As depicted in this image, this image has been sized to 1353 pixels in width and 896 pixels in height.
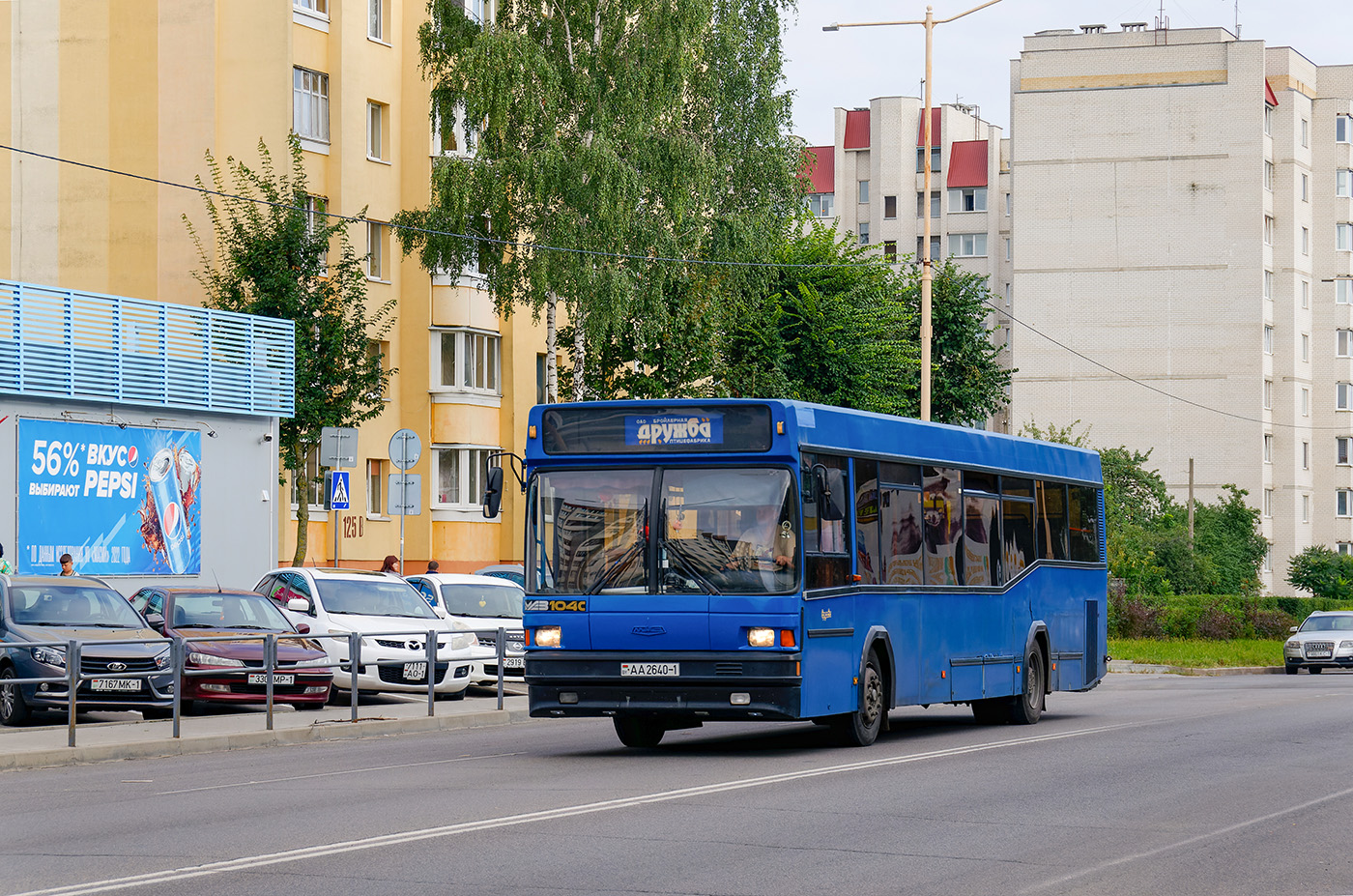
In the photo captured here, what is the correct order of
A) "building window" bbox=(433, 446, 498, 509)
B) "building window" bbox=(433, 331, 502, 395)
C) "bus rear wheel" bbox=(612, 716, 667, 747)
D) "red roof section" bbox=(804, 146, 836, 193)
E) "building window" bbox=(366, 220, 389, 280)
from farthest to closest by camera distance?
"red roof section" bbox=(804, 146, 836, 193)
"building window" bbox=(433, 331, 502, 395)
"building window" bbox=(433, 446, 498, 509)
"building window" bbox=(366, 220, 389, 280)
"bus rear wheel" bbox=(612, 716, 667, 747)

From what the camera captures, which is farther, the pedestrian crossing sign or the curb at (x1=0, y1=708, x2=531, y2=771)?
the pedestrian crossing sign

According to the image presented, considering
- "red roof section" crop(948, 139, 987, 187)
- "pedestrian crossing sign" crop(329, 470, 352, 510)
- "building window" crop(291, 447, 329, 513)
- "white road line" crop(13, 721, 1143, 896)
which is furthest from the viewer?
"red roof section" crop(948, 139, 987, 187)

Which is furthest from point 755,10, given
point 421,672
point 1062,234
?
point 1062,234

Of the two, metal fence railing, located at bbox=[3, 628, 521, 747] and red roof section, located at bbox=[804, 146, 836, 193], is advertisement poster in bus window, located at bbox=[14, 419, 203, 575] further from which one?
red roof section, located at bbox=[804, 146, 836, 193]

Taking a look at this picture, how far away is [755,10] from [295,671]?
27601 millimetres

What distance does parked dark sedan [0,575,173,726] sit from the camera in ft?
63.0

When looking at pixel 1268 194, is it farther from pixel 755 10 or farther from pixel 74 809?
pixel 74 809

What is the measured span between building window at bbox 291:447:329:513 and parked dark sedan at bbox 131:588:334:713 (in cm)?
1964

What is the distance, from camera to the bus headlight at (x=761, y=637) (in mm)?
15281

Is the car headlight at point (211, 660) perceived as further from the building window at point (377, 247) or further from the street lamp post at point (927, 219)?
the building window at point (377, 247)

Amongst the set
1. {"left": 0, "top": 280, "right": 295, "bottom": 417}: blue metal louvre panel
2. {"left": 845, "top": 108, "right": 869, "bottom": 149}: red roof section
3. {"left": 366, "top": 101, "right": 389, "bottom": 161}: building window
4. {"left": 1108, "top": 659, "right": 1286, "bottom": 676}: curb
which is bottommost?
{"left": 1108, "top": 659, "right": 1286, "bottom": 676}: curb

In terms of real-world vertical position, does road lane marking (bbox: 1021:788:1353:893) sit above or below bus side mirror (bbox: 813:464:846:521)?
below

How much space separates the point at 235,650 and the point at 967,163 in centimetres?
8449

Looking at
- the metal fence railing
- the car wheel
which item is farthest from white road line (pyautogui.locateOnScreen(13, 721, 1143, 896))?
the car wheel
